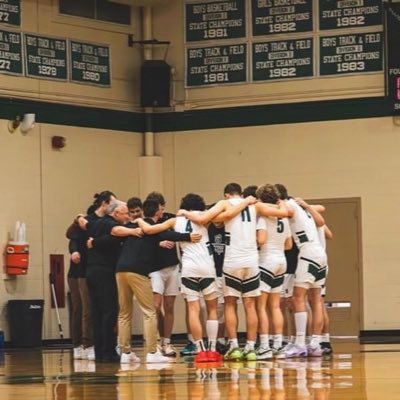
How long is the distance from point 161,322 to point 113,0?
7.93 meters

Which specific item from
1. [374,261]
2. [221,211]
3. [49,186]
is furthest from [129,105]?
[221,211]

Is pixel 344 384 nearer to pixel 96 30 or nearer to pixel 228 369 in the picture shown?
pixel 228 369

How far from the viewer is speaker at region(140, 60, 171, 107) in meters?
22.4

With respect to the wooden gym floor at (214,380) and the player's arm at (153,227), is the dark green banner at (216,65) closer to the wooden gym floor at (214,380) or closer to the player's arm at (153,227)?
the wooden gym floor at (214,380)

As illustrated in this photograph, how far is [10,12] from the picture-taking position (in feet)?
67.7

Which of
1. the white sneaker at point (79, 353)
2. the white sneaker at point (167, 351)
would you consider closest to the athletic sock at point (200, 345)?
the white sneaker at point (167, 351)

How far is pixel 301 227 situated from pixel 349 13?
24.1ft

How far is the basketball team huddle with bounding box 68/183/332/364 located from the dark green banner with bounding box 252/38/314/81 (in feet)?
21.8

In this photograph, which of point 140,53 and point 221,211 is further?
point 140,53

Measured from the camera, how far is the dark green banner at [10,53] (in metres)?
20.4

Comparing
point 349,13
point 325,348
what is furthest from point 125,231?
point 349,13

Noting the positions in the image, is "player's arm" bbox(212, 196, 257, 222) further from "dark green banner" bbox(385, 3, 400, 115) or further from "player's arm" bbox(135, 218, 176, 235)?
"dark green banner" bbox(385, 3, 400, 115)

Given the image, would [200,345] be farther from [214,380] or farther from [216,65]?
[216,65]

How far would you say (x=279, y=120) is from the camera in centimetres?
2205
